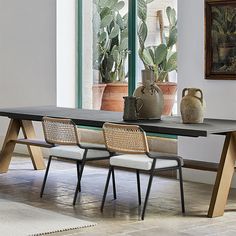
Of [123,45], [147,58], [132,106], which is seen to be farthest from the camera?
[123,45]

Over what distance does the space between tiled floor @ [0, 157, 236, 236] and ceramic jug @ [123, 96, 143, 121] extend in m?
0.75

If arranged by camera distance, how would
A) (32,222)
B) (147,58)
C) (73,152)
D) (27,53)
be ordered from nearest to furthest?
(32,222) < (73,152) < (147,58) < (27,53)

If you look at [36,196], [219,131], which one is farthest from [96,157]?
[219,131]

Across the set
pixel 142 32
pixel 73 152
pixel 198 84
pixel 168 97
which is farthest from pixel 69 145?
pixel 142 32

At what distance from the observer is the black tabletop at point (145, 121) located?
17.6 feet

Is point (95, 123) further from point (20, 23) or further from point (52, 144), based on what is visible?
point (20, 23)

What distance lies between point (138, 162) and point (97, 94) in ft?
11.5

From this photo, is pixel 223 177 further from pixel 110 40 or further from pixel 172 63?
pixel 110 40

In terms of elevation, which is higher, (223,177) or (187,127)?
(187,127)

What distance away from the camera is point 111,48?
28.4 ft

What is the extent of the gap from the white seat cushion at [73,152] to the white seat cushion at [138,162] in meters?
0.40

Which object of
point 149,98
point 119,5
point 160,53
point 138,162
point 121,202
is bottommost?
point 121,202

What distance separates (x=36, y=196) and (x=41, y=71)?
9.94 ft

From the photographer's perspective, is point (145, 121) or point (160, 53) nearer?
point (145, 121)
